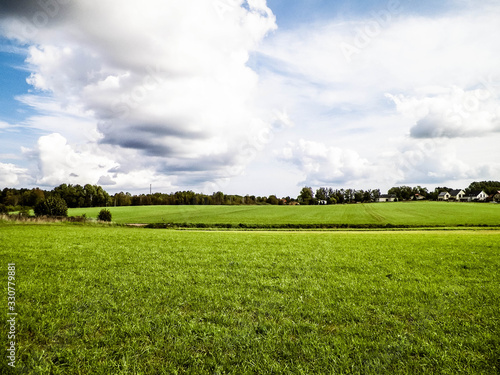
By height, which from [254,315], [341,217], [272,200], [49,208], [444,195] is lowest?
[341,217]

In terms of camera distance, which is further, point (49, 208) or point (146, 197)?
point (146, 197)

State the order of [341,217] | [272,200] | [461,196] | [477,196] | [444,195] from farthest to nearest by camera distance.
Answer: [461,196], [272,200], [444,195], [477,196], [341,217]

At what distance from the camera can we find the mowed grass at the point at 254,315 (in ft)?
16.8

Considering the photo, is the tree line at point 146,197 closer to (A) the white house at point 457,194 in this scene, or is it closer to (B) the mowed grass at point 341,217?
(A) the white house at point 457,194

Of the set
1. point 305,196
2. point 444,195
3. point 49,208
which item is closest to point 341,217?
point 49,208

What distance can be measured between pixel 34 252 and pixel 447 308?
54.4 ft

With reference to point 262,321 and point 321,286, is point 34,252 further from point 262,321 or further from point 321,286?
point 321,286

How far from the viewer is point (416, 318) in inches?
272

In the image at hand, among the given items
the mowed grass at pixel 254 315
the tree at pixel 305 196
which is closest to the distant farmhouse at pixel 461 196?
the tree at pixel 305 196

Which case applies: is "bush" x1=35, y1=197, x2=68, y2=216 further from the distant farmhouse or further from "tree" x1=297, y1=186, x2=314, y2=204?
the distant farmhouse

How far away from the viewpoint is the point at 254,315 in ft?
23.0

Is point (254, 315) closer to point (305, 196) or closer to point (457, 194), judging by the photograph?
point (305, 196)

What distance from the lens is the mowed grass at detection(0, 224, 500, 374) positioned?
512 centimetres

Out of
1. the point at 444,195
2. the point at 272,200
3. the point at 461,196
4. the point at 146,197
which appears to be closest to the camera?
the point at 146,197
